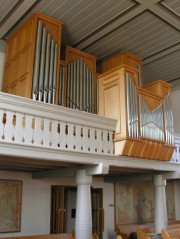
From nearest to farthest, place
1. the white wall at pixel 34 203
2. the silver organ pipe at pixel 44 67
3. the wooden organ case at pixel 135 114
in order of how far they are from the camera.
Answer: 1. the silver organ pipe at pixel 44 67
2. the wooden organ case at pixel 135 114
3. the white wall at pixel 34 203

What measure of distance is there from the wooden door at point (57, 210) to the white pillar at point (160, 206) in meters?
2.60

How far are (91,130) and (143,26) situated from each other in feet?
10.6

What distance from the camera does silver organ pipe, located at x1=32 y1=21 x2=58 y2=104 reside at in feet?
22.2

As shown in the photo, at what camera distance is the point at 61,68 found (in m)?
8.02

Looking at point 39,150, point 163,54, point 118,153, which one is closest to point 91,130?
point 118,153

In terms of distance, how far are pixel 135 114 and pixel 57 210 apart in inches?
143

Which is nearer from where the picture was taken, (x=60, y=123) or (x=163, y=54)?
(x=60, y=123)

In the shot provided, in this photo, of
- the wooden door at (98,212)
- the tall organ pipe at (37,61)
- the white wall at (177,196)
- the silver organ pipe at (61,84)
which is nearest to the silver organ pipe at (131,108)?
the silver organ pipe at (61,84)

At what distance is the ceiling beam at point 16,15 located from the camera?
698cm

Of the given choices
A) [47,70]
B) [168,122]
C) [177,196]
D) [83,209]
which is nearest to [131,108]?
[168,122]

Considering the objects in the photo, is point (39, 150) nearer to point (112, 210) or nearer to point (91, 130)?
point (91, 130)

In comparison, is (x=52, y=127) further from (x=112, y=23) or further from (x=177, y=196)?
(x=177, y=196)

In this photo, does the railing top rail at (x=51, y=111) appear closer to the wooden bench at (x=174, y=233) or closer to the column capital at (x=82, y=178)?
the column capital at (x=82, y=178)

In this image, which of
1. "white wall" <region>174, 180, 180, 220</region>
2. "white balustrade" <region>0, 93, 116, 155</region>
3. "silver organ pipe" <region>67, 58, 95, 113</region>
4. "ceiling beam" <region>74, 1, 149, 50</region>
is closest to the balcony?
"white balustrade" <region>0, 93, 116, 155</region>
